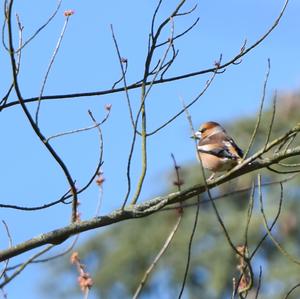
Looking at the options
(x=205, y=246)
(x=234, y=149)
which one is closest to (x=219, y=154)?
(x=234, y=149)

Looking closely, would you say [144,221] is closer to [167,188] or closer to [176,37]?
[167,188]

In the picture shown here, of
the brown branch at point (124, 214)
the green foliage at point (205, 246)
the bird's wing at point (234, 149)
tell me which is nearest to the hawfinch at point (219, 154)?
the bird's wing at point (234, 149)

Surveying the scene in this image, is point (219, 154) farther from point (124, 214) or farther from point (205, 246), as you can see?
point (205, 246)

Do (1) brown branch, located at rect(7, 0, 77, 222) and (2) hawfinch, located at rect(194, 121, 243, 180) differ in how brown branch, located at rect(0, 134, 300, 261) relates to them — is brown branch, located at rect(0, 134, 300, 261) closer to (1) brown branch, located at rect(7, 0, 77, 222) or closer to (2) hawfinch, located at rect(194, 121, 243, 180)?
(1) brown branch, located at rect(7, 0, 77, 222)

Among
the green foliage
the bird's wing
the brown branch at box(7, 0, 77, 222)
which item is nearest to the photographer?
the brown branch at box(7, 0, 77, 222)

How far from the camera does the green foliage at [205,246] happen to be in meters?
13.6

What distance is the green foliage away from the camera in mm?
13562

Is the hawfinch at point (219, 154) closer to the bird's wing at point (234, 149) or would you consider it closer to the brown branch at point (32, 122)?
the bird's wing at point (234, 149)

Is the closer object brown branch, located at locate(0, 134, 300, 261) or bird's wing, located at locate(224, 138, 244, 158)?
brown branch, located at locate(0, 134, 300, 261)

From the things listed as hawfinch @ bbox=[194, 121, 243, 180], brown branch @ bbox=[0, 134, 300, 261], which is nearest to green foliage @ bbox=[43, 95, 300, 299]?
hawfinch @ bbox=[194, 121, 243, 180]

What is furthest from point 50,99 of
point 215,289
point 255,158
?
point 215,289

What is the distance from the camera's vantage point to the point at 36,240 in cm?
345

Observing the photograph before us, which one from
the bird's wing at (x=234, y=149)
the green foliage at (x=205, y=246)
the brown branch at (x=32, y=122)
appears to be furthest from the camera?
the green foliage at (x=205, y=246)

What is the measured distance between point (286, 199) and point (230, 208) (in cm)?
117
